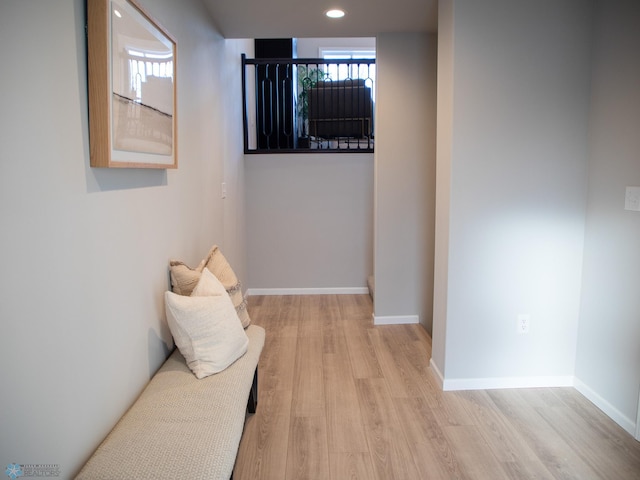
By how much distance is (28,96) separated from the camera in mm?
1305

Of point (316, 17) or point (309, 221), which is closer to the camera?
point (316, 17)

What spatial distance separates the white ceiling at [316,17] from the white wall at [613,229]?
46.6 inches

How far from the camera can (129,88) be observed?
6.01 ft

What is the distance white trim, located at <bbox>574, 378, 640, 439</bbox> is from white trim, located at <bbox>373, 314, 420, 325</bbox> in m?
1.54

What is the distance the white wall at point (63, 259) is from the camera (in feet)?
4.10

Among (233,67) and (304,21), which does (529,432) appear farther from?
(233,67)

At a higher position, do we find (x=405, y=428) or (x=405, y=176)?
(x=405, y=176)

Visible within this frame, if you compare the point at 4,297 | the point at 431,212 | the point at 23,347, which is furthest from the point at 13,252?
the point at 431,212

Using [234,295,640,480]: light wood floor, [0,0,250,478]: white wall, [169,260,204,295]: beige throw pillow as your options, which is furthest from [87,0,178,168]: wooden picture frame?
[234,295,640,480]: light wood floor

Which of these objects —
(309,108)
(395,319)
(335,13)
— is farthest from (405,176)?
(309,108)

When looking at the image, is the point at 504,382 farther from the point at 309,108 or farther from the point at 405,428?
the point at 309,108

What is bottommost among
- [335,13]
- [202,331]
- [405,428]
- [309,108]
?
[405,428]

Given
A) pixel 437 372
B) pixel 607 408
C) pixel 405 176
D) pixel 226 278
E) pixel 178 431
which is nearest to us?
pixel 178 431

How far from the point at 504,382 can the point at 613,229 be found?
3.50 feet
